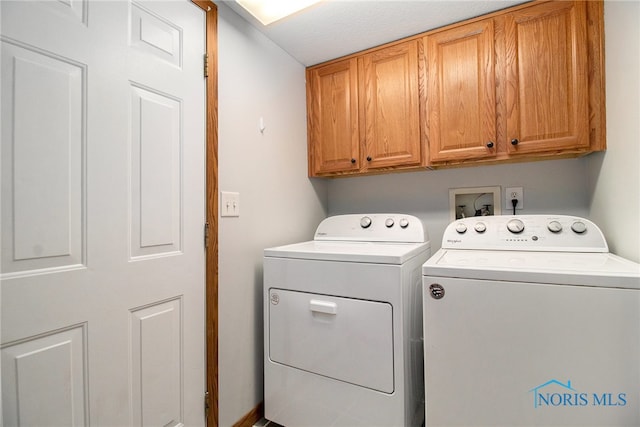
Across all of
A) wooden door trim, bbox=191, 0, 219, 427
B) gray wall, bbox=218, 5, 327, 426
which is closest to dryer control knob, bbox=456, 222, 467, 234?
gray wall, bbox=218, 5, 327, 426

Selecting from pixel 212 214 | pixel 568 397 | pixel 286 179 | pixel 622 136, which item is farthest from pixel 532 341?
pixel 286 179

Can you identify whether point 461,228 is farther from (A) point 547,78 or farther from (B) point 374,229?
(A) point 547,78

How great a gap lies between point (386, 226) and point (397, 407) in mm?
969

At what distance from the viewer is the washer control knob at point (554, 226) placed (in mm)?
1406

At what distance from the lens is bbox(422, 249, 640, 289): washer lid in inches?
35.4

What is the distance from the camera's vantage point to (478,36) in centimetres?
156

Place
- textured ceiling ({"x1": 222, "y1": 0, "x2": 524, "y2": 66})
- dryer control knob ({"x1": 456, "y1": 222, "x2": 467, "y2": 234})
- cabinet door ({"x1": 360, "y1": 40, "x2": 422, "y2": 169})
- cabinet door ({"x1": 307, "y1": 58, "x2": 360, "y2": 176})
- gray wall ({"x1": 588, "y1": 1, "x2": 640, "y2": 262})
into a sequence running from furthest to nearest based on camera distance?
1. cabinet door ({"x1": 307, "y1": 58, "x2": 360, "y2": 176})
2. cabinet door ({"x1": 360, "y1": 40, "x2": 422, "y2": 169})
3. dryer control knob ({"x1": 456, "y1": 222, "x2": 467, "y2": 234})
4. textured ceiling ({"x1": 222, "y1": 0, "x2": 524, "y2": 66})
5. gray wall ({"x1": 588, "y1": 1, "x2": 640, "y2": 262})

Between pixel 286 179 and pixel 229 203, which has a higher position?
pixel 286 179

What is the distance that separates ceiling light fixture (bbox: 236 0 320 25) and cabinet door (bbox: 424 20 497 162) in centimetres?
78

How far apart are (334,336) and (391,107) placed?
4.44 feet

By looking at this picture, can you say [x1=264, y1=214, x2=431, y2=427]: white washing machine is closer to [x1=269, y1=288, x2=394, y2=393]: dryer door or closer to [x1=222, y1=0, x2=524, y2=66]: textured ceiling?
[x1=269, y1=288, x2=394, y2=393]: dryer door

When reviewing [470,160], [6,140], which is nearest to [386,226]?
[470,160]

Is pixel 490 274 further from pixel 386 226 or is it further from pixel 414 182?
pixel 414 182

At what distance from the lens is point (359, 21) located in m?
1.59
